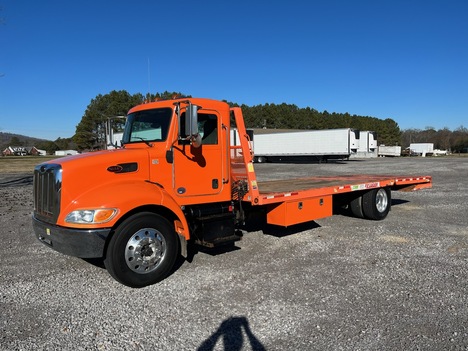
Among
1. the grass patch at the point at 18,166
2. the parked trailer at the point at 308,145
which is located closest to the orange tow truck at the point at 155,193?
the grass patch at the point at 18,166

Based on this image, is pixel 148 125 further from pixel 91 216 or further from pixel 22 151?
pixel 22 151

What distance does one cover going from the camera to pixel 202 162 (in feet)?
18.9

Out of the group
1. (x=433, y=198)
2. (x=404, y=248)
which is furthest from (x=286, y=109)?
(x=404, y=248)

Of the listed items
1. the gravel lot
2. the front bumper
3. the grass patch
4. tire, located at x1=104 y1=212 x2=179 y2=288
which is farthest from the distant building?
tire, located at x1=104 y1=212 x2=179 y2=288

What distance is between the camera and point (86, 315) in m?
4.22

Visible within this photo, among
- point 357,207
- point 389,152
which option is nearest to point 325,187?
point 357,207

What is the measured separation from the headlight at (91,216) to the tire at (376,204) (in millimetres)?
6337

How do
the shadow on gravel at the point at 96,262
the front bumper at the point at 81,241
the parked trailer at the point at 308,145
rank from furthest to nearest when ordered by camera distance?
the parked trailer at the point at 308,145, the shadow on gravel at the point at 96,262, the front bumper at the point at 81,241

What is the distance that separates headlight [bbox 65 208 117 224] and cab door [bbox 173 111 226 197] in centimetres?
113

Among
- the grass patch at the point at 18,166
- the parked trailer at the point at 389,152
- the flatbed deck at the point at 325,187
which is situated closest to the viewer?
the flatbed deck at the point at 325,187

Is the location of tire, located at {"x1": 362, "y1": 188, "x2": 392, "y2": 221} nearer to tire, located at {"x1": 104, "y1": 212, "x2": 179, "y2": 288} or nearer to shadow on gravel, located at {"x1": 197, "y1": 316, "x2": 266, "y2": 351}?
tire, located at {"x1": 104, "y1": 212, "x2": 179, "y2": 288}

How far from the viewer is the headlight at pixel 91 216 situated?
4.62 metres

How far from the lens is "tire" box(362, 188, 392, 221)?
353 inches

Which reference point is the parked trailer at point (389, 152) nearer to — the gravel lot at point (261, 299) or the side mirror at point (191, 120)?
the gravel lot at point (261, 299)
